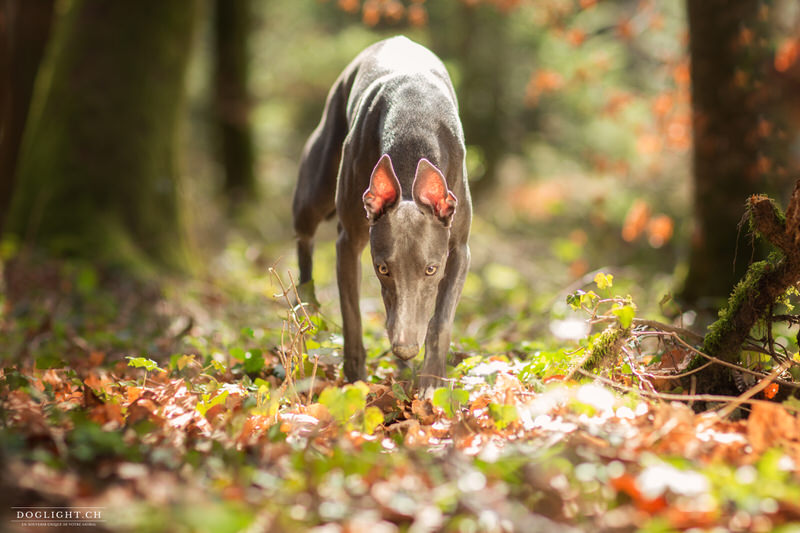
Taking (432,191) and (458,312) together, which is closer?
→ (432,191)

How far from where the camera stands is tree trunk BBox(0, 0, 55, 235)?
11352 mm

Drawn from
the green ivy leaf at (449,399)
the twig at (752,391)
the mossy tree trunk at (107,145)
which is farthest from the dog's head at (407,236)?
the mossy tree trunk at (107,145)

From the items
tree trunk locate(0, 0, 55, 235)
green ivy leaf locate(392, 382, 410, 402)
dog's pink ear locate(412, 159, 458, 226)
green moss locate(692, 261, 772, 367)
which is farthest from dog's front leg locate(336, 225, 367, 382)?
tree trunk locate(0, 0, 55, 235)

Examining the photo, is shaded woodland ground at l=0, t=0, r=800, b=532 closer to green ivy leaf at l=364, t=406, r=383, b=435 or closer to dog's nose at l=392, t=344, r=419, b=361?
green ivy leaf at l=364, t=406, r=383, b=435

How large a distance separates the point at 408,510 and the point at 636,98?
38.3 feet

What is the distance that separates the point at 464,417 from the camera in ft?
11.5

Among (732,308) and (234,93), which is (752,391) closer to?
(732,308)

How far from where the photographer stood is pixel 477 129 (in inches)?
709

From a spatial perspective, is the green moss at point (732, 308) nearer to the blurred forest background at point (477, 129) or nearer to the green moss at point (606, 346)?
the blurred forest background at point (477, 129)

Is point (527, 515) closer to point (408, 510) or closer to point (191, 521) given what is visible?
point (408, 510)

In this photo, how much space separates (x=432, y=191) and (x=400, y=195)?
19 centimetres

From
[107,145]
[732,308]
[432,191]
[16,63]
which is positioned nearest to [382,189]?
[432,191]

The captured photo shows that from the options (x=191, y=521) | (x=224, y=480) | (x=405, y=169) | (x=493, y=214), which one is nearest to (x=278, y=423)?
(x=224, y=480)

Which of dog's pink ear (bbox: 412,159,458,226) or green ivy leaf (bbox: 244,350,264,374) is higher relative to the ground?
dog's pink ear (bbox: 412,159,458,226)
